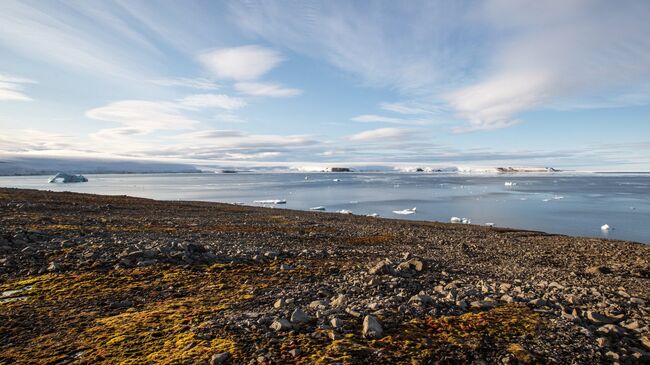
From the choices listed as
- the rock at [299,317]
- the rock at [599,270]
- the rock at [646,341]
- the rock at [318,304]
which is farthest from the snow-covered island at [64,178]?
the rock at [646,341]

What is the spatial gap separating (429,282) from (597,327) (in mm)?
3646

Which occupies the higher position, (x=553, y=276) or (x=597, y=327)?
(x=597, y=327)

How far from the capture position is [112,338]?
582cm

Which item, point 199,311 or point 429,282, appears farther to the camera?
point 429,282

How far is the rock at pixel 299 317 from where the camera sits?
20.0ft

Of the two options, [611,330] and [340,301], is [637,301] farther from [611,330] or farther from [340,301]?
[340,301]

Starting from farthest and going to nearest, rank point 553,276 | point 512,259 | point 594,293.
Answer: point 512,259 → point 553,276 → point 594,293

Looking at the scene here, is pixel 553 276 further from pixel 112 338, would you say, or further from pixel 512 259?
pixel 112 338

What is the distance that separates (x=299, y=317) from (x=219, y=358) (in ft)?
5.23

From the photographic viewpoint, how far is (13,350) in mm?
5551

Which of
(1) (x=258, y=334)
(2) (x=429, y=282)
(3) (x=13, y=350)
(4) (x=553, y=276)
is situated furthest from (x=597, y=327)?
(3) (x=13, y=350)

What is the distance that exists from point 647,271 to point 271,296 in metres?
16.5

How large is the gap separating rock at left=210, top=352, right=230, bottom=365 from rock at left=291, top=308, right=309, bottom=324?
134 cm

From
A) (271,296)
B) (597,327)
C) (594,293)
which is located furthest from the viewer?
(594,293)
